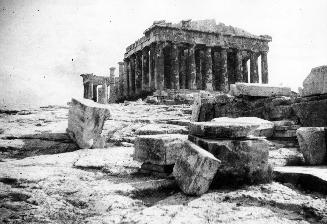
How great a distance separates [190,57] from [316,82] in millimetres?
20956

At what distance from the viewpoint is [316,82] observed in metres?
5.84

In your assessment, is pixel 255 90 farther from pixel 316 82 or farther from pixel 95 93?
pixel 95 93

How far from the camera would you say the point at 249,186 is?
3.71 m

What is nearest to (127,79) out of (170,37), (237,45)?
(170,37)

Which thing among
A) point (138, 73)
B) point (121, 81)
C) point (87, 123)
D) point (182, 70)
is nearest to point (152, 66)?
point (182, 70)

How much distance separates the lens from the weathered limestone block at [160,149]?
4.15 m

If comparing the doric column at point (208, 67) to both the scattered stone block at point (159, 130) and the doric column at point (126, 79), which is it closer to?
the doric column at point (126, 79)

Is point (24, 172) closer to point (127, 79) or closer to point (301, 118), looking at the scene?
point (301, 118)

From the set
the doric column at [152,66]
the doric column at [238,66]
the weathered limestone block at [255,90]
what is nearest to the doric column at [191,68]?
the doric column at [152,66]

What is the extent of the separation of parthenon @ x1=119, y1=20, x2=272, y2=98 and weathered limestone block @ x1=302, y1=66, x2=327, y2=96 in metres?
18.9

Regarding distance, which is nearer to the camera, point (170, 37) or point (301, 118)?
point (301, 118)

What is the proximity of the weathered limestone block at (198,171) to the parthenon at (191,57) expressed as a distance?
21.2m

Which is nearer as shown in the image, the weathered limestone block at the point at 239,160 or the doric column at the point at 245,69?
the weathered limestone block at the point at 239,160

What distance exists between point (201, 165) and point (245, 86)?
184 inches
